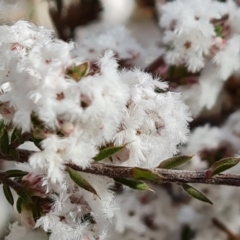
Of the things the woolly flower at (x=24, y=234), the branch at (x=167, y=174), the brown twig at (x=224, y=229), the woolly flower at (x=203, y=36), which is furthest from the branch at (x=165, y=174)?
the brown twig at (x=224, y=229)

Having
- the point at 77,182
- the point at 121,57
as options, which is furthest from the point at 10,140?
the point at 121,57

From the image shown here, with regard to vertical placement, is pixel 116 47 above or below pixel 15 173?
below

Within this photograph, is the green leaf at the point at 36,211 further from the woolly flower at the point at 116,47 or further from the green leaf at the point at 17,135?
the woolly flower at the point at 116,47

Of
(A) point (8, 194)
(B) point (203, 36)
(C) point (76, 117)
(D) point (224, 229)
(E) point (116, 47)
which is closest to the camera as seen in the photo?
(C) point (76, 117)

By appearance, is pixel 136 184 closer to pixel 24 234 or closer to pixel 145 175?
pixel 145 175

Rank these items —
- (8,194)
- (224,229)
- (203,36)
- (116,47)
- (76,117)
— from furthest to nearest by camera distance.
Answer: (224,229)
(116,47)
(203,36)
(8,194)
(76,117)

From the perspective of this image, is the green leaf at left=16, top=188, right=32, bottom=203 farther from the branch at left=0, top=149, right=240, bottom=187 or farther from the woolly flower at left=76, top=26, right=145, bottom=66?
the woolly flower at left=76, top=26, right=145, bottom=66

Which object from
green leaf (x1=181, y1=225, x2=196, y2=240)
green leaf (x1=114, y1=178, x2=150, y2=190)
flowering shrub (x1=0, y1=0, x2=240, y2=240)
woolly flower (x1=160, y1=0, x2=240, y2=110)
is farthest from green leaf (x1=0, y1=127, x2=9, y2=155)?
green leaf (x1=181, y1=225, x2=196, y2=240)

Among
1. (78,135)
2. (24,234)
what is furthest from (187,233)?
(78,135)
